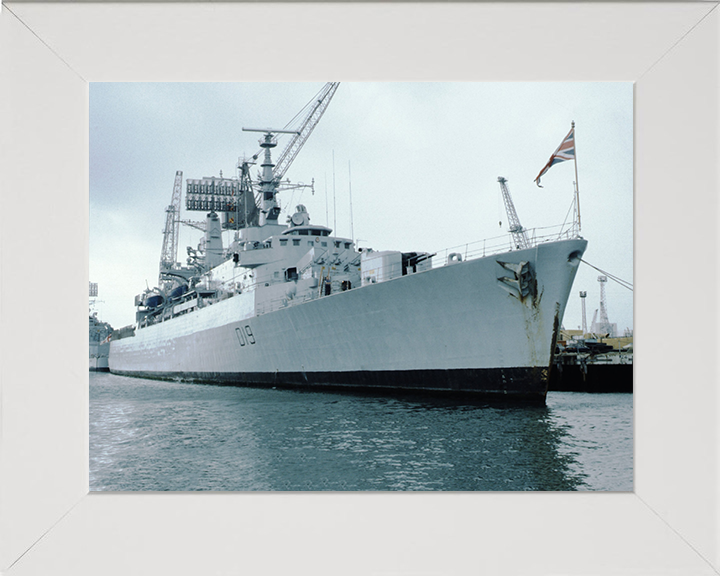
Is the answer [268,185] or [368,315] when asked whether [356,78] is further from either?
[268,185]

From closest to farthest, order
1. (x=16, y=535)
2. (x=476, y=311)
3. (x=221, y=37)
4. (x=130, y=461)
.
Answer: (x=16, y=535) < (x=221, y=37) < (x=130, y=461) < (x=476, y=311)

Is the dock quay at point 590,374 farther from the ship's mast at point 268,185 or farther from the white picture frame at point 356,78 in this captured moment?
the white picture frame at point 356,78

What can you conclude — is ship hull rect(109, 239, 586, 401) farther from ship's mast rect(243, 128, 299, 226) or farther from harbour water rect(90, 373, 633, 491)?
ship's mast rect(243, 128, 299, 226)

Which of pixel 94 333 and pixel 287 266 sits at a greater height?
pixel 287 266

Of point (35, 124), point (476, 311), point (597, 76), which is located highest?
point (597, 76)

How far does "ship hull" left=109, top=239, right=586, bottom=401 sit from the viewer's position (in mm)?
9391

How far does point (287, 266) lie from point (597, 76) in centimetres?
1285

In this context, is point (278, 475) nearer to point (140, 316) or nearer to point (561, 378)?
A: point (561, 378)

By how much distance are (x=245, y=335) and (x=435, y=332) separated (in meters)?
6.23

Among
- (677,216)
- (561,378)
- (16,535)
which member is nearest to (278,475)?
(16,535)

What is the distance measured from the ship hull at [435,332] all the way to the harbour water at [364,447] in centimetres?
60

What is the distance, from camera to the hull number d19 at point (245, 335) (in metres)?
14.5

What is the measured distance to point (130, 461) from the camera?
6297mm

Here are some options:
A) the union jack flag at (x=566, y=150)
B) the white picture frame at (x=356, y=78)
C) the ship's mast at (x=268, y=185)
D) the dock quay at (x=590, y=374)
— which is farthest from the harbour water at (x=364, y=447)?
the ship's mast at (x=268, y=185)
